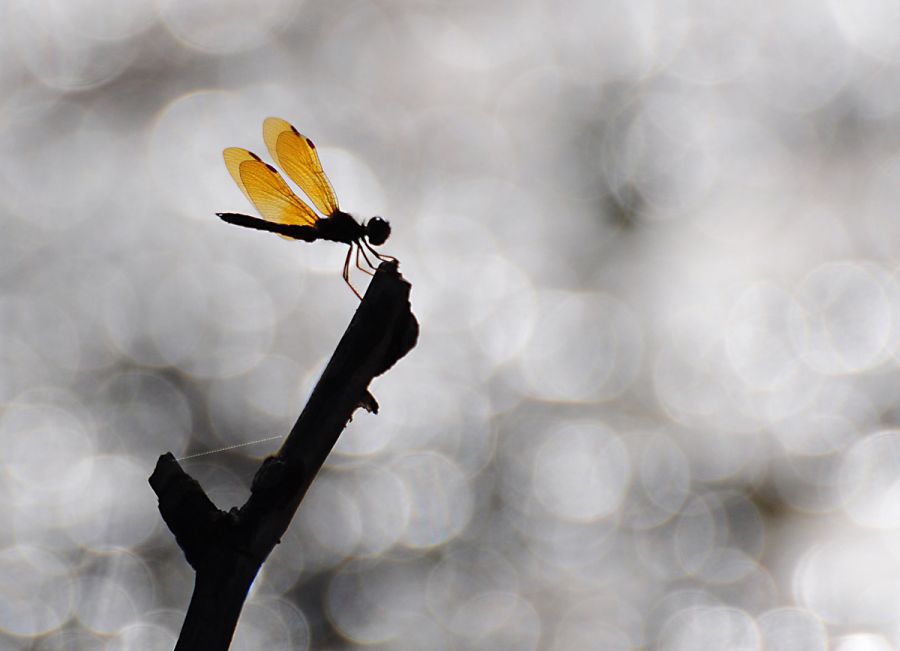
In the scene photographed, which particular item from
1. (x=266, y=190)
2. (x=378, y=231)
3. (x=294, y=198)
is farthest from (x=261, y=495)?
(x=266, y=190)

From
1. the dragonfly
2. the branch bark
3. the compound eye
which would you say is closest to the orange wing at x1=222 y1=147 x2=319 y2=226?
the dragonfly

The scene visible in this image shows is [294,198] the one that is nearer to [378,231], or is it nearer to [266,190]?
[266,190]

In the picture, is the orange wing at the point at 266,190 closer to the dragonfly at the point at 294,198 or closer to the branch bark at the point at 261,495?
the dragonfly at the point at 294,198

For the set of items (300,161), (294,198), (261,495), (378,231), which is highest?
(300,161)

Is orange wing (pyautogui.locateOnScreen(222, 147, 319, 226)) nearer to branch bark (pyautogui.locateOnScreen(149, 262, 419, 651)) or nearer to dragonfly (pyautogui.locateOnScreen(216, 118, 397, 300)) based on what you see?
dragonfly (pyautogui.locateOnScreen(216, 118, 397, 300))

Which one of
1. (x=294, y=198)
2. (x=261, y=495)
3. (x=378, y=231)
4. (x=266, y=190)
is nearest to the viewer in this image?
(x=261, y=495)

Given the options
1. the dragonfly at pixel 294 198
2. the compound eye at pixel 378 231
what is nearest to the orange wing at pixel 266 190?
the dragonfly at pixel 294 198

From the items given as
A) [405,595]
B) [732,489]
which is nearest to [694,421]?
[732,489]
